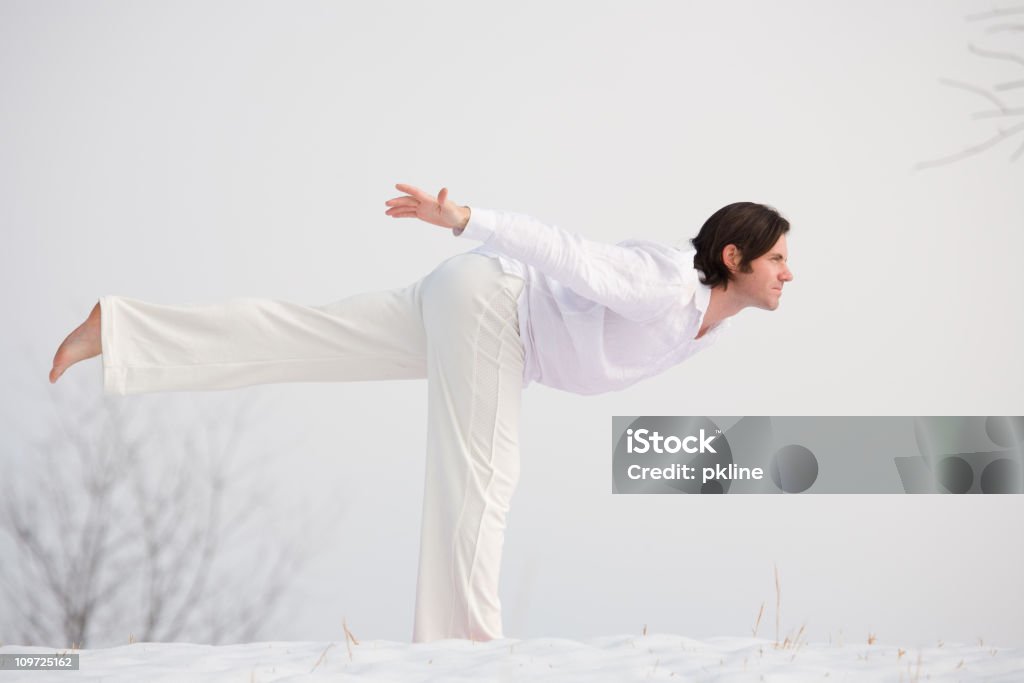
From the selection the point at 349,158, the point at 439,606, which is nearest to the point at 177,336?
the point at 439,606

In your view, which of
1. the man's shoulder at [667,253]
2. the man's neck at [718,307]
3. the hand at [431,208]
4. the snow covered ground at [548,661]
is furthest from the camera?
the man's neck at [718,307]

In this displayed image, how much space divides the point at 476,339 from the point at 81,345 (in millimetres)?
921

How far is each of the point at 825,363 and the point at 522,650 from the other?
424 centimetres

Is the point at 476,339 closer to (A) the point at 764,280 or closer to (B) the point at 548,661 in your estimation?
(A) the point at 764,280

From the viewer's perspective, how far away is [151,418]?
5645mm

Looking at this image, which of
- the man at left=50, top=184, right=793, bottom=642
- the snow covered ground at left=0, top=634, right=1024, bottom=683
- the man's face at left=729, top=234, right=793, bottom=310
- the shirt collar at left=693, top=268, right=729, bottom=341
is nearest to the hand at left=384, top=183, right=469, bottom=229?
the man at left=50, top=184, right=793, bottom=642

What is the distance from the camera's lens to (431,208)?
86.6 inches

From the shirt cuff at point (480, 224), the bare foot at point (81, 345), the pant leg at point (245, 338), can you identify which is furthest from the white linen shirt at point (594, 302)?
the bare foot at point (81, 345)

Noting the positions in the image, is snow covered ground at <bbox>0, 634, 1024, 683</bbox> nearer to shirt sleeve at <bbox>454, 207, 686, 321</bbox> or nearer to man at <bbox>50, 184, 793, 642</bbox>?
man at <bbox>50, 184, 793, 642</bbox>

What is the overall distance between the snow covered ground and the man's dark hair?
0.79m

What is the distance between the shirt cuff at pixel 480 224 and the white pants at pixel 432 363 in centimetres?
27

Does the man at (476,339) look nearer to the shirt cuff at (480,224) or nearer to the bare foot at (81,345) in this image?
the bare foot at (81,345)

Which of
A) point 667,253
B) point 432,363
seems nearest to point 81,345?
point 432,363

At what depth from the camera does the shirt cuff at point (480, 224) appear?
220 cm
